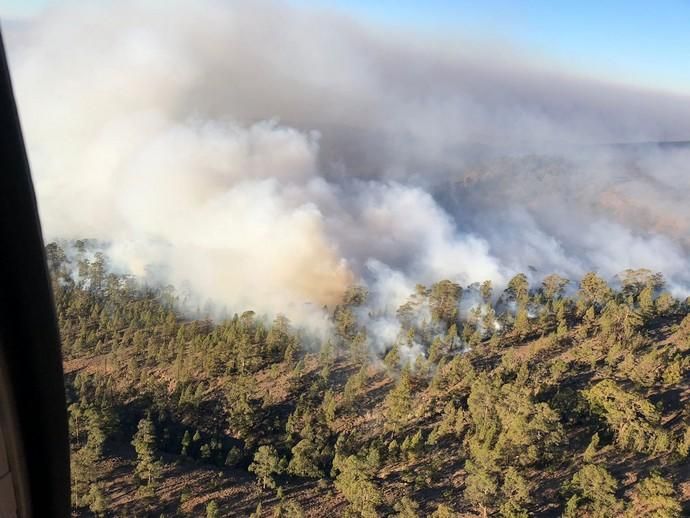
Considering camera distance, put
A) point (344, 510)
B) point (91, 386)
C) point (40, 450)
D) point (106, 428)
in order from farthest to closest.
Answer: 1. point (91, 386)
2. point (106, 428)
3. point (344, 510)
4. point (40, 450)

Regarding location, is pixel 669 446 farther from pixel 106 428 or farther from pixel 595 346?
pixel 106 428

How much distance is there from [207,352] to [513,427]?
13652 mm

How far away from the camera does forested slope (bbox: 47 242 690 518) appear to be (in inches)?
517

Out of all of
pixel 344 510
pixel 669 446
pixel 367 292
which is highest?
pixel 367 292

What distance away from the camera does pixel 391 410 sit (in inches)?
698

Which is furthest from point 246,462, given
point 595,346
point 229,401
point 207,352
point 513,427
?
point 595,346

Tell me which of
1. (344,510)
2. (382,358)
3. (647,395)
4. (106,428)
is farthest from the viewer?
(382,358)

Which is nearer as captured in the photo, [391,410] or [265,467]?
[265,467]

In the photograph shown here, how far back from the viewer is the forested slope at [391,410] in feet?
43.1

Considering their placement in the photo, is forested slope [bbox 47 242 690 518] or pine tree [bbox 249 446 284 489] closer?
forested slope [bbox 47 242 690 518]

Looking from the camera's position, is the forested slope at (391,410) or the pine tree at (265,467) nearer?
the forested slope at (391,410)

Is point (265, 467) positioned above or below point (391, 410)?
below

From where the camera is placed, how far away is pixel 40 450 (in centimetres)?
216

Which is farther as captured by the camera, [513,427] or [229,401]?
[229,401]
